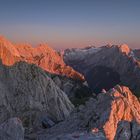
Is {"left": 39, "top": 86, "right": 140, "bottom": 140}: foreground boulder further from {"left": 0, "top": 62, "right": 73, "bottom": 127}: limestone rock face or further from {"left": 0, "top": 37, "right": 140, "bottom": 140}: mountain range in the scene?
{"left": 0, "top": 62, "right": 73, "bottom": 127}: limestone rock face

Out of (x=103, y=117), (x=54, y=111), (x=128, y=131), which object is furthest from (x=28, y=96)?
(x=128, y=131)

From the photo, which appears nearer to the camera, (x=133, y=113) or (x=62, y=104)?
(x=133, y=113)

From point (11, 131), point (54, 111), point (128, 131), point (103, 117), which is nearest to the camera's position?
point (128, 131)

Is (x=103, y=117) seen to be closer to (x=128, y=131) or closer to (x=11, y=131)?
(x=128, y=131)

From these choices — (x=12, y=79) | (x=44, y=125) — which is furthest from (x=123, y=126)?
(x=12, y=79)

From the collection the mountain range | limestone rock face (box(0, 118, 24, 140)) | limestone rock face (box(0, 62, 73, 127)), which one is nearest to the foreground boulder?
the mountain range

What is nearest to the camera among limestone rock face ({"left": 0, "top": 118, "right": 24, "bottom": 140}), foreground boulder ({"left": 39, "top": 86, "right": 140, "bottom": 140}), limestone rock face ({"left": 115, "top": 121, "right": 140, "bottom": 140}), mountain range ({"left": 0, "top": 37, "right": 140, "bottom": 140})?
limestone rock face ({"left": 115, "top": 121, "right": 140, "bottom": 140})

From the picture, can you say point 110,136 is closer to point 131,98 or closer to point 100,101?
point 100,101

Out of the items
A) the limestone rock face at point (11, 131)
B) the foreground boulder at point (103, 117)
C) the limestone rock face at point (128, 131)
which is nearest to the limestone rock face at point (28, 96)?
the foreground boulder at point (103, 117)
